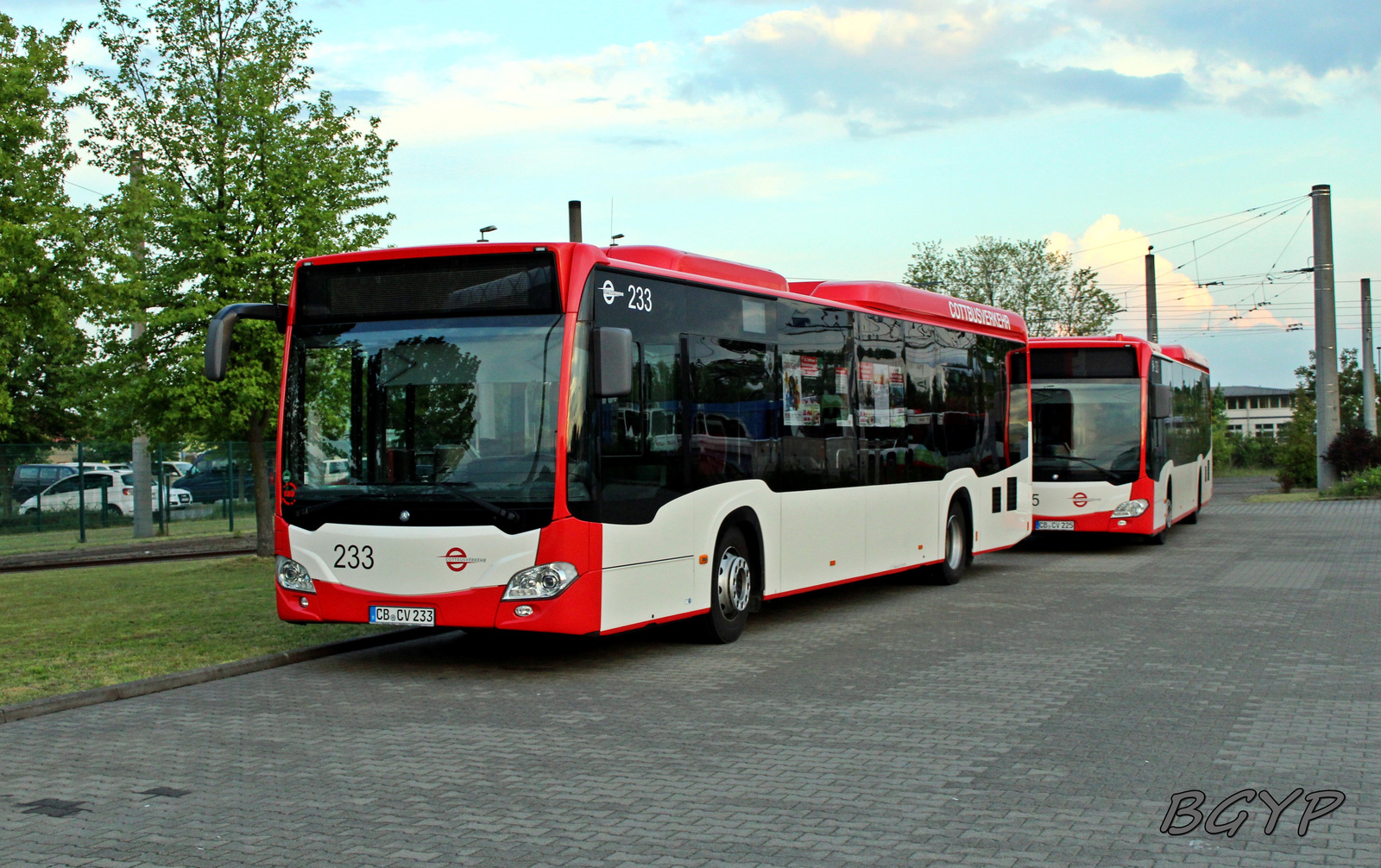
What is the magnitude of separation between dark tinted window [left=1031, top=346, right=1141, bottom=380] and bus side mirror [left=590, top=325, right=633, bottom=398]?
13.1 m

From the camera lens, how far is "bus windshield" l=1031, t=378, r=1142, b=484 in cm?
2055

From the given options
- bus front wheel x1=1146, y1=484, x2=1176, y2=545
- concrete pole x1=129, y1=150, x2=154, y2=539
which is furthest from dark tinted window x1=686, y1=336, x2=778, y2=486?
concrete pole x1=129, y1=150, x2=154, y2=539

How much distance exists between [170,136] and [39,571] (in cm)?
714

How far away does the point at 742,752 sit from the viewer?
712cm

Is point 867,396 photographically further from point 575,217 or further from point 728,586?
point 575,217

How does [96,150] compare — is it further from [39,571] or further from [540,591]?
[540,591]

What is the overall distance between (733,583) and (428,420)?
316 centimetres

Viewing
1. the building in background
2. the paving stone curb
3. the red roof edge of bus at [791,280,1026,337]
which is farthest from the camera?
the building in background

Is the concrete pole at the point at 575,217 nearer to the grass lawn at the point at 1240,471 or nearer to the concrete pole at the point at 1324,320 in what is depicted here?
the concrete pole at the point at 1324,320

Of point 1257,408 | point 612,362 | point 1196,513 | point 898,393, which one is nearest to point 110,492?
point 898,393

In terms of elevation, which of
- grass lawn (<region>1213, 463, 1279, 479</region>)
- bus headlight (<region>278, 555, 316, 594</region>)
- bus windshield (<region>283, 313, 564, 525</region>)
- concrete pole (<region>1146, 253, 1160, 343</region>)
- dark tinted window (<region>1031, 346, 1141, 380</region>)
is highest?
concrete pole (<region>1146, 253, 1160, 343</region>)

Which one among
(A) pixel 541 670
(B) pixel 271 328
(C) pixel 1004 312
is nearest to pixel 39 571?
(B) pixel 271 328

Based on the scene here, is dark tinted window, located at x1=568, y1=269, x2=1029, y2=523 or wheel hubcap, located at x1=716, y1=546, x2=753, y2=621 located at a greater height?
dark tinted window, located at x1=568, y1=269, x2=1029, y2=523

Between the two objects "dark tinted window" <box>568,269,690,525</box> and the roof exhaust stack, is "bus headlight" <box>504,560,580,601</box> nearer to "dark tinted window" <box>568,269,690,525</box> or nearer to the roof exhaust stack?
"dark tinted window" <box>568,269,690,525</box>
